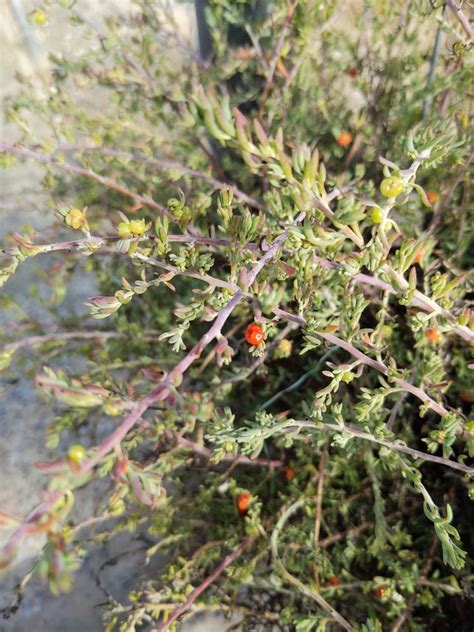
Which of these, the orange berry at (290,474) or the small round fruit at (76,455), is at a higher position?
the small round fruit at (76,455)

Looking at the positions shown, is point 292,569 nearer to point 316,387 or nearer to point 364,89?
point 316,387

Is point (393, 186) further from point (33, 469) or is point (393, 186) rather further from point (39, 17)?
point (33, 469)

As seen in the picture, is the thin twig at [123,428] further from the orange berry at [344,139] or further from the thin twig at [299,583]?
the orange berry at [344,139]

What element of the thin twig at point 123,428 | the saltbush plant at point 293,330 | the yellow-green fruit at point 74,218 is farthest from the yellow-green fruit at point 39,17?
the thin twig at point 123,428

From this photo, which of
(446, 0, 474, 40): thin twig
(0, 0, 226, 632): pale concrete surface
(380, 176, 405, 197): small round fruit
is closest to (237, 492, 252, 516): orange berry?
(0, 0, 226, 632): pale concrete surface

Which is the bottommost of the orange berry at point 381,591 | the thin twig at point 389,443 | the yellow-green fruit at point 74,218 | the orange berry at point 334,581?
the orange berry at point 334,581

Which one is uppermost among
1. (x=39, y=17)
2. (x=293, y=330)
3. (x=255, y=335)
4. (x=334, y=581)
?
(x=39, y=17)

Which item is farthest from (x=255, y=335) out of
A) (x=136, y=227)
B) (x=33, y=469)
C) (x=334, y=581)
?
(x=33, y=469)

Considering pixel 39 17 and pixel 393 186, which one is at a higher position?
pixel 39 17
